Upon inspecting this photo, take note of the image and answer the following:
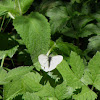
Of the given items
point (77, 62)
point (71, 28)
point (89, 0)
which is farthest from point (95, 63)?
point (89, 0)

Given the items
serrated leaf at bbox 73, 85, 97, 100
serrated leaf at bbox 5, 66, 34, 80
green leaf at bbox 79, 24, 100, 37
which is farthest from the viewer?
green leaf at bbox 79, 24, 100, 37

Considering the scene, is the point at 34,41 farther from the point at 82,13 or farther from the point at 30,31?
the point at 82,13

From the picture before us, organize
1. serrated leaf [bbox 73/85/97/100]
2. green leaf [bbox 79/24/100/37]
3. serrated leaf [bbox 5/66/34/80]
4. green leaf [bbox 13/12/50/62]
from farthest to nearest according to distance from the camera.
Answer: green leaf [bbox 79/24/100/37] → green leaf [bbox 13/12/50/62] → serrated leaf [bbox 5/66/34/80] → serrated leaf [bbox 73/85/97/100]

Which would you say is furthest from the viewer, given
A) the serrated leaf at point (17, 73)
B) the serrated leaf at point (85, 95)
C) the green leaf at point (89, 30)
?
the green leaf at point (89, 30)

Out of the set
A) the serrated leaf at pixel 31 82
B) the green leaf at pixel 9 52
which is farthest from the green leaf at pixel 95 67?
the green leaf at pixel 9 52

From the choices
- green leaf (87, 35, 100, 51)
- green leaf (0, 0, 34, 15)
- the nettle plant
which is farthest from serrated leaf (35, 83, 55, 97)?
green leaf (0, 0, 34, 15)

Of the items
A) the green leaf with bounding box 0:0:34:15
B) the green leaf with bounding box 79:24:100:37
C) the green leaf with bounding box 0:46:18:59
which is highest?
the green leaf with bounding box 0:0:34:15

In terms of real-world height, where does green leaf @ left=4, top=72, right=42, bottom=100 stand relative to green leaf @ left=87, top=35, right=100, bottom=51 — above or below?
below

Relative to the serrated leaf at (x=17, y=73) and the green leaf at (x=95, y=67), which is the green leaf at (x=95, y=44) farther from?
the serrated leaf at (x=17, y=73)

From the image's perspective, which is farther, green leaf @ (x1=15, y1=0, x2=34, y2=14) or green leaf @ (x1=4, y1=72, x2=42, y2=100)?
green leaf @ (x1=15, y1=0, x2=34, y2=14)

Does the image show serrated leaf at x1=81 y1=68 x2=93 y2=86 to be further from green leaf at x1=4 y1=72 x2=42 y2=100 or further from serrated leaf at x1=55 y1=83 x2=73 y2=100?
green leaf at x1=4 y1=72 x2=42 y2=100
